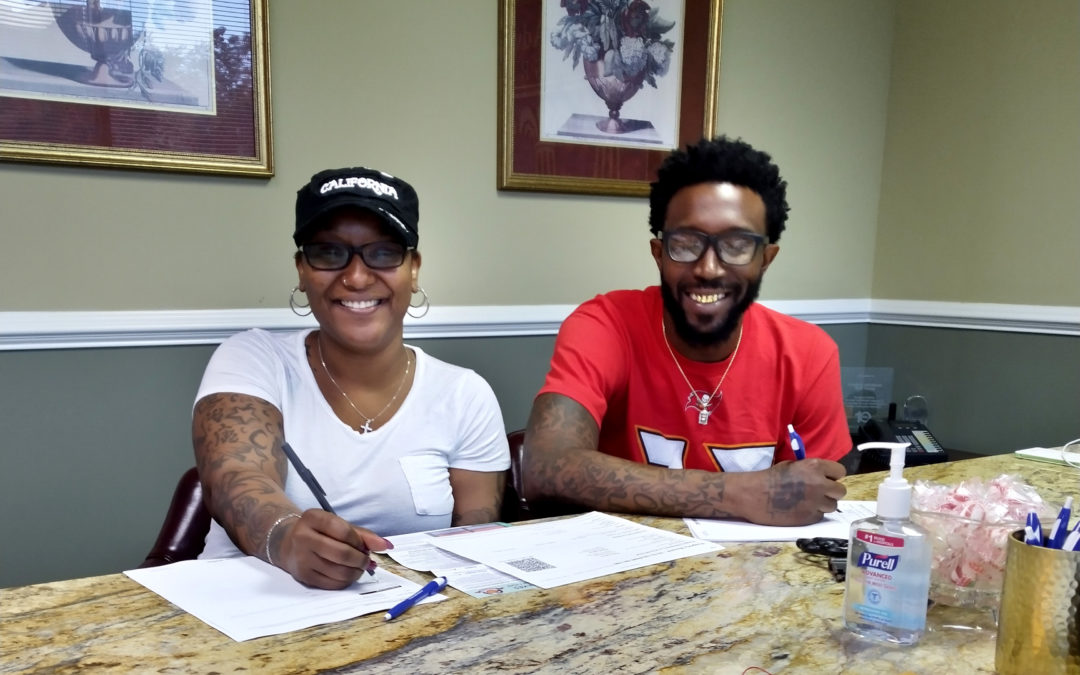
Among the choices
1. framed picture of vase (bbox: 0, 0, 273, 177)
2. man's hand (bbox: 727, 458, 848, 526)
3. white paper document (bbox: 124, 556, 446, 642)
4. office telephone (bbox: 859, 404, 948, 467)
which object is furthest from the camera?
office telephone (bbox: 859, 404, 948, 467)

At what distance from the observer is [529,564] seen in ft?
3.46

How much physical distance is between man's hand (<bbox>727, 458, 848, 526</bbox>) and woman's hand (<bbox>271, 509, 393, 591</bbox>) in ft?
2.04

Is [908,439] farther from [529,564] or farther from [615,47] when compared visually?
[529,564]

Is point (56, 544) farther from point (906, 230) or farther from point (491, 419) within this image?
point (906, 230)

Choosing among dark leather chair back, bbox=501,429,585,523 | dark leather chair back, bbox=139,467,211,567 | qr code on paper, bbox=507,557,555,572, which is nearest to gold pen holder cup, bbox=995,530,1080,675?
qr code on paper, bbox=507,557,555,572

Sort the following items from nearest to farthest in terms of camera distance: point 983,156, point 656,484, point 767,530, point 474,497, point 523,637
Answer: point 523,637 < point 767,530 < point 656,484 < point 474,497 < point 983,156

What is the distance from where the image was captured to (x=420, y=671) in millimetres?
761

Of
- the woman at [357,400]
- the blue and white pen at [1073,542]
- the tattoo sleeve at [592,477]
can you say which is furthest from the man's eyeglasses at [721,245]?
the blue and white pen at [1073,542]

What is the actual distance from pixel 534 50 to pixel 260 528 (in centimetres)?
186

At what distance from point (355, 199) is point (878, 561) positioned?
1.03 metres

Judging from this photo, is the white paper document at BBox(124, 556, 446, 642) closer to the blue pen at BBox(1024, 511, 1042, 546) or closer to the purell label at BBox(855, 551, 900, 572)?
the purell label at BBox(855, 551, 900, 572)

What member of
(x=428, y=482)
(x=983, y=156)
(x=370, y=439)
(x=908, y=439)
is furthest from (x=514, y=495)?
(x=983, y=156)

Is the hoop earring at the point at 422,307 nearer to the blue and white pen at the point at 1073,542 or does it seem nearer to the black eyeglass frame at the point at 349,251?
the black eyeglass frame at the point at 349,251

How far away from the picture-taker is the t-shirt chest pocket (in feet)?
4.93
